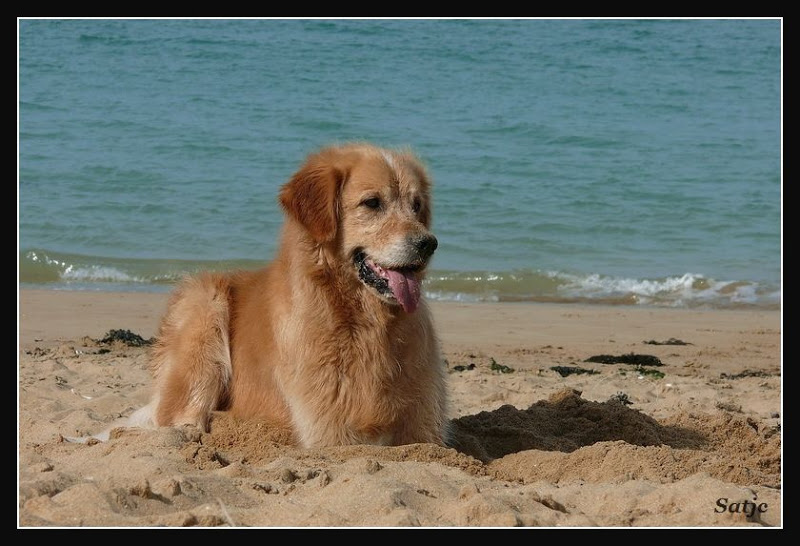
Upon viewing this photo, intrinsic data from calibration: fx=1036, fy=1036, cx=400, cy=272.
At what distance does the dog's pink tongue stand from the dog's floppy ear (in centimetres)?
40

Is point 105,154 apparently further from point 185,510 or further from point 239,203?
point 185,510

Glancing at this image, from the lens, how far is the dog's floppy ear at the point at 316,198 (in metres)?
5.75

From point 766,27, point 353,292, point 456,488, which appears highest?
point 766,27

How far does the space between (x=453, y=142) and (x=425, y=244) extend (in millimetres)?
17262

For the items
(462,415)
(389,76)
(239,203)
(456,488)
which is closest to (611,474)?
(456,488)

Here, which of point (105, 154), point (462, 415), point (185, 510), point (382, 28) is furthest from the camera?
point (382, 28)

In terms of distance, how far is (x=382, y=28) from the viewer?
29.6 meters

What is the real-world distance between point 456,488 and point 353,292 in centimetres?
136

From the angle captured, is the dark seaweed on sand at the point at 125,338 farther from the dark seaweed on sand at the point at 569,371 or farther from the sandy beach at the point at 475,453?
the dark seaweed on sand at the point at 569,371

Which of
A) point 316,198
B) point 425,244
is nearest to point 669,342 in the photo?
point 425,244

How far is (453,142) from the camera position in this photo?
2261 cm

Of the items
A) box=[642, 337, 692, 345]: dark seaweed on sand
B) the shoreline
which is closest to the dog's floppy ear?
the shoreline

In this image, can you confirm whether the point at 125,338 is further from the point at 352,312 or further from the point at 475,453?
the point at 475,453

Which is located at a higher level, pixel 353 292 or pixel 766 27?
pixel 766 27
